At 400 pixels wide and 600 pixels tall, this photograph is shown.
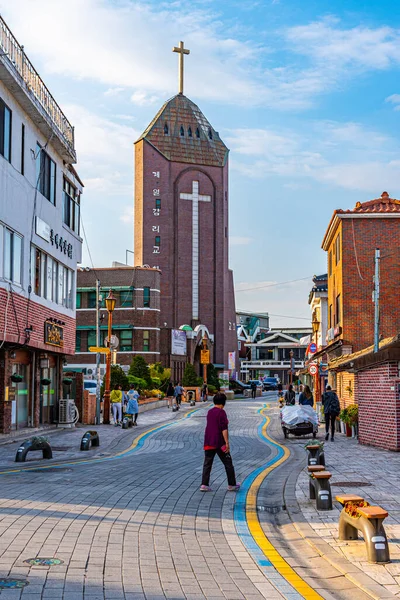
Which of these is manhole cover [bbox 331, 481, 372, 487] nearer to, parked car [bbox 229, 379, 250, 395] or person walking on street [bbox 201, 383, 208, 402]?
person walking on street [bbox 201, 383, 208, 402]

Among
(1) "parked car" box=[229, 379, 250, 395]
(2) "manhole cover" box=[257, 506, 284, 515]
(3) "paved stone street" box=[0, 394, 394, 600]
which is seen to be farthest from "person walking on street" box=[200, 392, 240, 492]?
(1) "parked car" box=[229, 379, 250, 395]

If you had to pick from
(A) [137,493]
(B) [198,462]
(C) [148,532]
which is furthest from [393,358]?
(C) [148,532]

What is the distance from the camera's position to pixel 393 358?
18.1m

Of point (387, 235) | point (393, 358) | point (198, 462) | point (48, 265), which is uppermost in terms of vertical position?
point (387, 235)

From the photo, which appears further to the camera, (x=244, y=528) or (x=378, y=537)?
(x=244, y=528)

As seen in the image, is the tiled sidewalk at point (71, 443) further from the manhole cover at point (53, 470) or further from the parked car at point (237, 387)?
the parked car at point (237, 387)

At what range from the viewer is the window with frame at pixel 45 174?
25.7 metres

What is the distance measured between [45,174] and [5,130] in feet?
16.0

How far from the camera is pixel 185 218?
3561 inches

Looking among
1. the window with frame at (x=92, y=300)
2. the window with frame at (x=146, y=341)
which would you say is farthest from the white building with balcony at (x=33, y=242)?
the window with frame at (x=146, y=341)

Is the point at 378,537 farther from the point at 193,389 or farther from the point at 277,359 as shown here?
the point at 277,359

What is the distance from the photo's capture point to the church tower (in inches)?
3506

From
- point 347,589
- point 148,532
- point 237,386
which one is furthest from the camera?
point 237,386

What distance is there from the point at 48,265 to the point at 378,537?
70.4 ft
